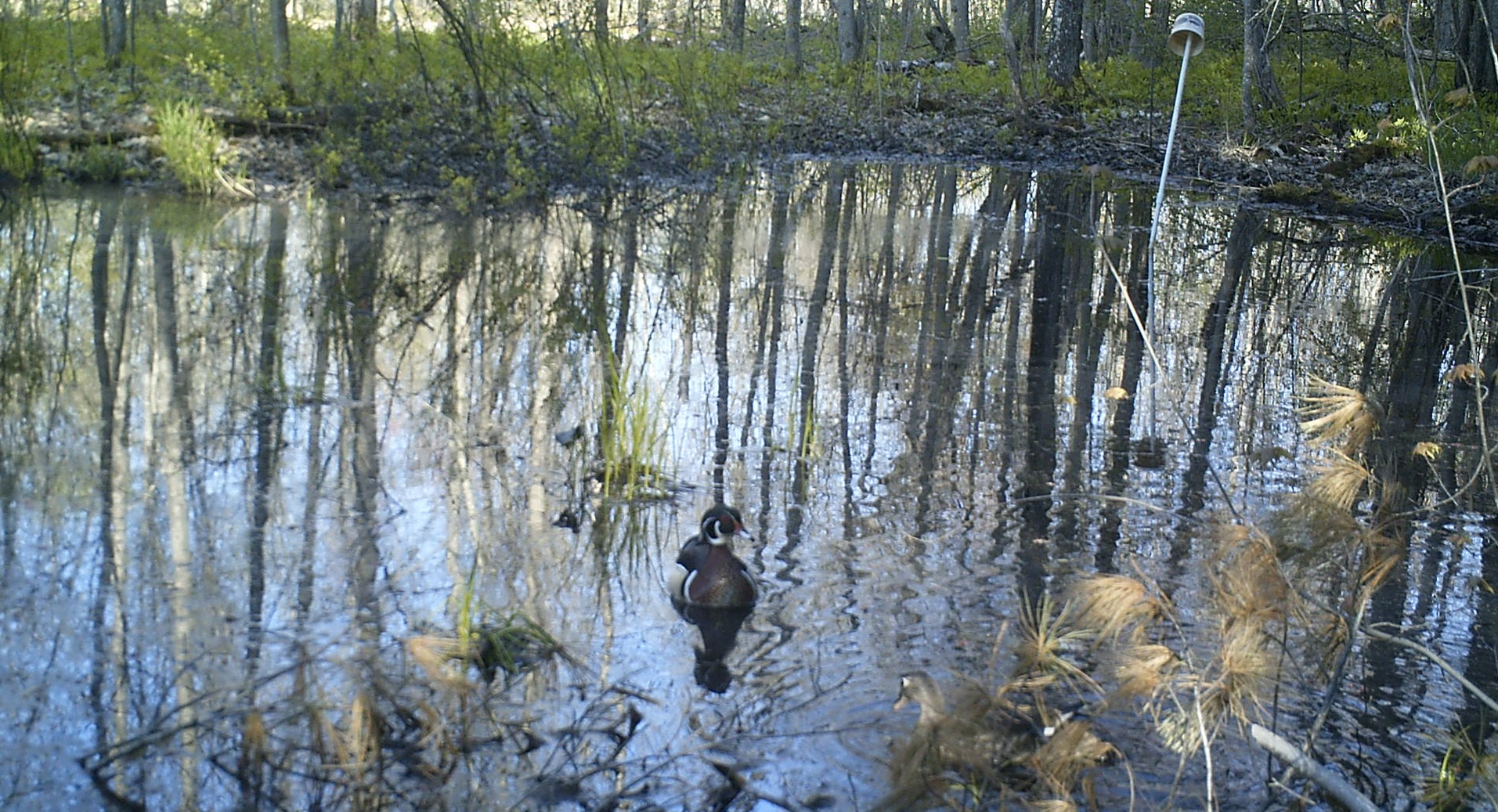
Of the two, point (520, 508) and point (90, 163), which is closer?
point (520, 508)

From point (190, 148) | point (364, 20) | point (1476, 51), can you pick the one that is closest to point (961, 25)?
point (1476, 51)

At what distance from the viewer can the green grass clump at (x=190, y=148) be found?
511 inches

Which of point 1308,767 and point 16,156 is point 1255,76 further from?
point 1308,767

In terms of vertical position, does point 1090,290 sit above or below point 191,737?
above

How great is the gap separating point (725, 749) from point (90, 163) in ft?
38.5

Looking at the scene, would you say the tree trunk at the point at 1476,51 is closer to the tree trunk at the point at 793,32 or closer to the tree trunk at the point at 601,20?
the tree trunk at the point at 601,20

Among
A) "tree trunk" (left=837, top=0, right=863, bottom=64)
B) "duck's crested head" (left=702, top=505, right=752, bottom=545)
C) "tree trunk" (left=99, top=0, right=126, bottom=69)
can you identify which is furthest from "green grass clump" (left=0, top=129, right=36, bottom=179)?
"tree trunk" (left=837, top=0, right=863, bottom=64)

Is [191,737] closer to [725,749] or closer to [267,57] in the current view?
[725,749]

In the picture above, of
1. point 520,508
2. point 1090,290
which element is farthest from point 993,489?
point 1090,290

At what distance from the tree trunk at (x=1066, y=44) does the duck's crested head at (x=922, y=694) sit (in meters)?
21.1

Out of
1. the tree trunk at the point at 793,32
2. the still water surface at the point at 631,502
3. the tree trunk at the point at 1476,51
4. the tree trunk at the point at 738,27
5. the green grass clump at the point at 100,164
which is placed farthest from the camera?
the tree trunk at the point at 793,32

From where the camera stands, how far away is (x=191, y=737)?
146 inches

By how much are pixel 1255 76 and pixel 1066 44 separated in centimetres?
358

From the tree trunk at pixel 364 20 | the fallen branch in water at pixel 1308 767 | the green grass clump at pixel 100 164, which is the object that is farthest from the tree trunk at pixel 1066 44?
the fallen branch in water at pixel 1308 767
